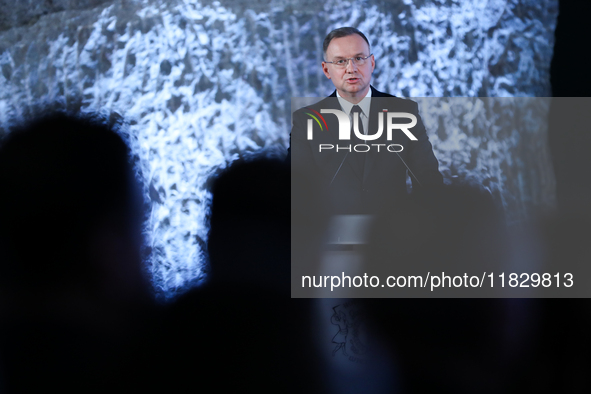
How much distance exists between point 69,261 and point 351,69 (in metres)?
1.03

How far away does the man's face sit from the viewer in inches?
49.8

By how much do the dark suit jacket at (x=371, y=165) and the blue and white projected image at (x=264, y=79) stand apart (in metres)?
0.05

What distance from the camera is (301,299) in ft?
4.21

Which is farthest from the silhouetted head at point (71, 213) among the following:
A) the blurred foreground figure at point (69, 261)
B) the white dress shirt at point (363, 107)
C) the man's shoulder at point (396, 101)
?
the man's shoulder at point (396, 101)

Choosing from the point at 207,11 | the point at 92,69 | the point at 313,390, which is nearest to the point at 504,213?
the point at 313,390

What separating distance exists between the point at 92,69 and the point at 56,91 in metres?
0.14

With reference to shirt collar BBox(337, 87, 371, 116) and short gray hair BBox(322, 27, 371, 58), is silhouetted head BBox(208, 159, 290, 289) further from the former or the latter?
short gray hair BBox(322, 27, 371, 58)

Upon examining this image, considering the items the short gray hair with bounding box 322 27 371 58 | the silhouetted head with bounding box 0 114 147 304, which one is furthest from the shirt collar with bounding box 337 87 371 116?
the silhouetted head with bounding box 0 114 147 304

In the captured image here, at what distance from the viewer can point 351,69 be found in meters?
1.27

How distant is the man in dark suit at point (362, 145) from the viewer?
4.15 feet

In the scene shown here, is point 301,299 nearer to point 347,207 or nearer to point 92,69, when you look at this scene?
point 347,207

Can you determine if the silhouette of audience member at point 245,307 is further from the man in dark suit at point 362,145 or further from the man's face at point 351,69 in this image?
the man's face at point 351,69

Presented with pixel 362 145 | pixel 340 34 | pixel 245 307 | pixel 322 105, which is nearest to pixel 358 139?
pixel 362 145

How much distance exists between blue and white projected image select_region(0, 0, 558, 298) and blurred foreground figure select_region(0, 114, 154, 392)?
0.26 feet
